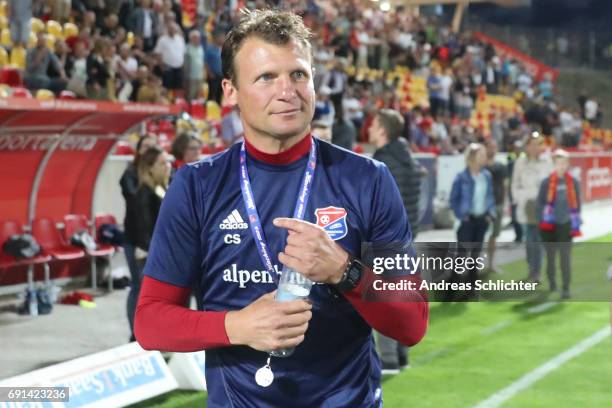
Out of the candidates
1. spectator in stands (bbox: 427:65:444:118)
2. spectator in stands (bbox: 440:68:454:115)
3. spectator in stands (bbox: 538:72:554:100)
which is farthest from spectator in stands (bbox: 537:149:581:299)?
spectator in stands (bbox: 538:72:554:100)

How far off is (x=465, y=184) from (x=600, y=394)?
17.2 ft

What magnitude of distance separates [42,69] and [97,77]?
1.30 metres

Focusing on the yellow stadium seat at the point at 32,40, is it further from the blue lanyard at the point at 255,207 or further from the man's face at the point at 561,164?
the blue lanyard at the point at 255,207

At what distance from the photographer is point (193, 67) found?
18.1m

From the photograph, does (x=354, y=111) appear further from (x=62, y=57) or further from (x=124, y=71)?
(x=62, y=57)

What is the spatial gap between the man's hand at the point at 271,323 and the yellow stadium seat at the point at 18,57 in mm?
13029

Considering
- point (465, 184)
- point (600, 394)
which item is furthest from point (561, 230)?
point (600, 394)

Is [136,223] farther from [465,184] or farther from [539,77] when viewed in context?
[539,77]

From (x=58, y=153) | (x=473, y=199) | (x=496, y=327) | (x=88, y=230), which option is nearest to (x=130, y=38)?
(x=58, y=153)

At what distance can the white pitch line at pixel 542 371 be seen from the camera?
274 inches

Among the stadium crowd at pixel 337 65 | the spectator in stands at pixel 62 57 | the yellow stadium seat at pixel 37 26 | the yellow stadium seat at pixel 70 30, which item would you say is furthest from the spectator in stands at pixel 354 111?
the spectator in stands at pixel 62 57

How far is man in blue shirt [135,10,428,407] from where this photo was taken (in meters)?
2.32

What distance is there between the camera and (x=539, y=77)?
41.9 m

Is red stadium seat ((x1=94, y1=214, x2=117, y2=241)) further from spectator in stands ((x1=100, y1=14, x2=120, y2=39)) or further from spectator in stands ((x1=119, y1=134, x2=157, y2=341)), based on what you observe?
spectator in stands ((x1=100, y1=14, x2=120, y2=39))
